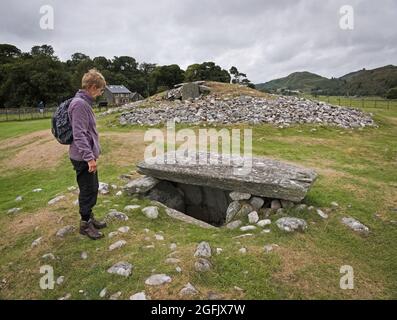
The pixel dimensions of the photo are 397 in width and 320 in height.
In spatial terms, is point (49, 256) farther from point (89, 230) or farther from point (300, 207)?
point (300, 207)

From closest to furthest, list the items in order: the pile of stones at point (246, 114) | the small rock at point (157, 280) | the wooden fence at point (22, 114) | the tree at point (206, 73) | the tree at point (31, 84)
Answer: the small rock at point (157, 280), the pile of stones at point (246, 114), the wooden fence at point (22, 114), the tree at point (31, 84), the tree at point (206, 73)

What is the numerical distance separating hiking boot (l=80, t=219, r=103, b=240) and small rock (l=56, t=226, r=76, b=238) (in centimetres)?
33

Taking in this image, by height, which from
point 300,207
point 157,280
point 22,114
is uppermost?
point 22,114

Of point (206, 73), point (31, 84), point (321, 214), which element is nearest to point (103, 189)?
point (321, 214)

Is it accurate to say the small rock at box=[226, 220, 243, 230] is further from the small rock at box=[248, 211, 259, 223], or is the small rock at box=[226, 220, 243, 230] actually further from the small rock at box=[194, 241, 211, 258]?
the small rock at box=[194, 241, 211, 258]

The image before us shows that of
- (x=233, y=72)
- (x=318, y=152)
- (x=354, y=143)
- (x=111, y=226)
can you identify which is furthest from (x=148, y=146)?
(x=233, y=72)

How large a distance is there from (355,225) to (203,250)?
3.56 metres

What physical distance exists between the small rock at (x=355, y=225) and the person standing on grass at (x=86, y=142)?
5.28m

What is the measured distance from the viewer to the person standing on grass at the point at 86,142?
19.3 ft

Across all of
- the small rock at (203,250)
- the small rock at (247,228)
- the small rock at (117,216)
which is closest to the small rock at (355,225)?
the small rock at (247,228)

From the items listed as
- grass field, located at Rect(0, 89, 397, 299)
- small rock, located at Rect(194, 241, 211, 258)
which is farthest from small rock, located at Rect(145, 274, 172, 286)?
small rock, located at Rect(194, 241, 211, 258)

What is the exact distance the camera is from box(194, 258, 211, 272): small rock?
5461mm

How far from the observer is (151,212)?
766 centimetres

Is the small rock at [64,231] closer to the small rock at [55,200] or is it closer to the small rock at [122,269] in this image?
the small rock at [122,269]
